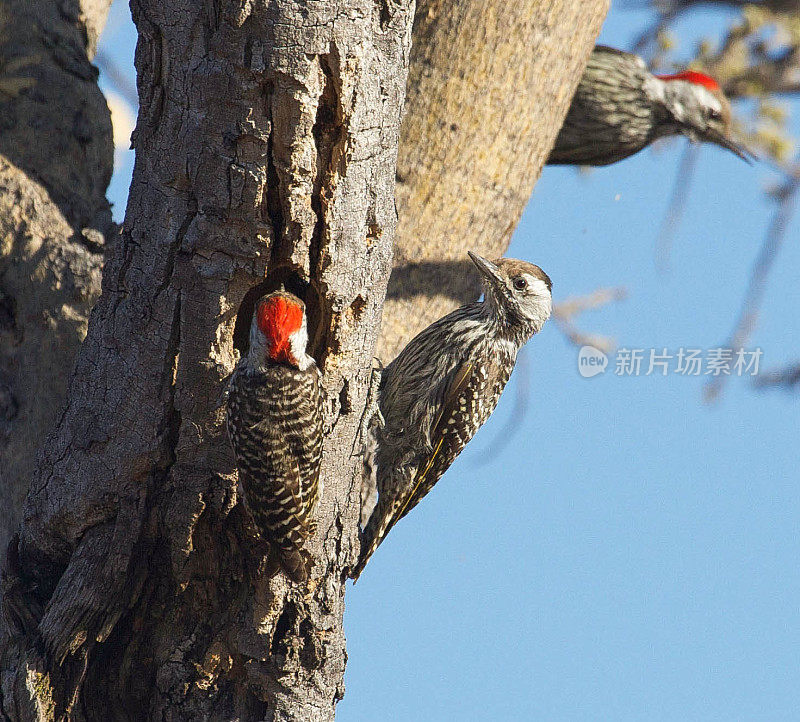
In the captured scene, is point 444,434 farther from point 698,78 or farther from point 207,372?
point 698,78

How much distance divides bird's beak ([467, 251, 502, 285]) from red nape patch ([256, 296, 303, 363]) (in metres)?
1.47

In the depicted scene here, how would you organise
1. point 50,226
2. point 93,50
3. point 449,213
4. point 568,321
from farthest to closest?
point 568,321 < point 93,50 < point 449,213 < point 50,226

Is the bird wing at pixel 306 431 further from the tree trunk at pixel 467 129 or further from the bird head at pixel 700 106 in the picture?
the bird head at pixel 700 106

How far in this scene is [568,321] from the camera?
605cm

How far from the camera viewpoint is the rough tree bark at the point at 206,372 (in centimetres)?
294

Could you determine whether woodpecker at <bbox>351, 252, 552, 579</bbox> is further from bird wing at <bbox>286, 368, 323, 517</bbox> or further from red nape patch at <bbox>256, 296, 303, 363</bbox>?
red nape patch at <bbox>256, 296, 303, 363</bbox>

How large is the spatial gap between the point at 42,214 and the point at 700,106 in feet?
14.2

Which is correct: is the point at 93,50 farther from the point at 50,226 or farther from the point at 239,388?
the point at 239,388

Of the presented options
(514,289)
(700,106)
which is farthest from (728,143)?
(514,289)

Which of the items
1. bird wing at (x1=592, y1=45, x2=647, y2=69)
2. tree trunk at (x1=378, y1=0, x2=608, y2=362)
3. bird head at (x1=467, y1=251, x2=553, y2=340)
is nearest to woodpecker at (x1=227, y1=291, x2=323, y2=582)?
tree trunk at (x1=378, y1=0, x2=608, y2=362)

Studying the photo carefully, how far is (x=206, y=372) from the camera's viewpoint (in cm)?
328

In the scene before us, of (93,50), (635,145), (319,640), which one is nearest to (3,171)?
(93,50)

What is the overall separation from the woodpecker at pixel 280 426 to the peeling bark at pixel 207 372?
2.8 inches

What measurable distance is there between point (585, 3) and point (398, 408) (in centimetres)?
224
